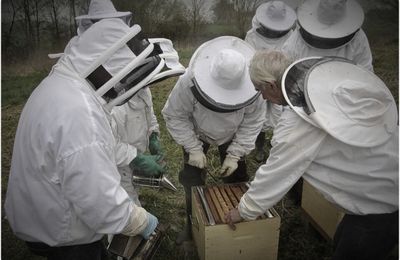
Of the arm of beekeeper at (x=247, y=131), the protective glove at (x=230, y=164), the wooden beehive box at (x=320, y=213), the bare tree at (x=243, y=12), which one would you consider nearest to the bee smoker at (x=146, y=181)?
the protective glove at (x=230, y=164)

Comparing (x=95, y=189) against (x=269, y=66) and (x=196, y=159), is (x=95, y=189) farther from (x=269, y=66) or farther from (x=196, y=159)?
(x=196, y=159)

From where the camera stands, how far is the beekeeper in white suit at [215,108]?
256 cm

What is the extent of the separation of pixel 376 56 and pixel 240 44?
6.86 meters

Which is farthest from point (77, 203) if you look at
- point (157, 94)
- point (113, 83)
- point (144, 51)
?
point (157, 94)

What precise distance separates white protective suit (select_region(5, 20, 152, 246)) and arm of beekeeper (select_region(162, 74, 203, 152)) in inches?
43.3

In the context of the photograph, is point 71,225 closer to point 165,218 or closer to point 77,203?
point 77,203

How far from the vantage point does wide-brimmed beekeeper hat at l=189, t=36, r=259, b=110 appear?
250 centimetres

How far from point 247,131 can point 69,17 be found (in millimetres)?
7107

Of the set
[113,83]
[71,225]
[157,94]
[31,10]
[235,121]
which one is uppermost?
[113,83]

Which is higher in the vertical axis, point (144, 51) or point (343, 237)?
point (144, 51)

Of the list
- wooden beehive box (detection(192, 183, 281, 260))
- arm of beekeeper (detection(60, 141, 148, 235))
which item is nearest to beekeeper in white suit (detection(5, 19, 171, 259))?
arm of beekeeper (detection(60, 141, 148, 235))

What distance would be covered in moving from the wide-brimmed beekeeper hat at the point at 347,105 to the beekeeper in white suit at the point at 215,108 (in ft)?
2.87

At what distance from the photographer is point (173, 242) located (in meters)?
3.27

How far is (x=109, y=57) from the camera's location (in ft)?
5.58
